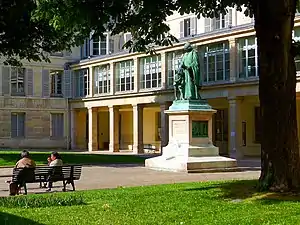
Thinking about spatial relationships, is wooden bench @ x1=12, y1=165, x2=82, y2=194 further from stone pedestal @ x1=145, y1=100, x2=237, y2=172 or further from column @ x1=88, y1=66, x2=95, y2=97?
column @ x1=88, y1=66, x2=95, y2=97

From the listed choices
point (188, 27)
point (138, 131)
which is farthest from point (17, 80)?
point (188, 27)

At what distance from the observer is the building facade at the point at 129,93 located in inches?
1486

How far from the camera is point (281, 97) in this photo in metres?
12.1

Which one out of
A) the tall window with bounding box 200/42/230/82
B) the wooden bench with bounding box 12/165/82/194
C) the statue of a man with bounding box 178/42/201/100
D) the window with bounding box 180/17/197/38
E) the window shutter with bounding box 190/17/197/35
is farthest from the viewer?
the window with bounding box 180/17/197/38

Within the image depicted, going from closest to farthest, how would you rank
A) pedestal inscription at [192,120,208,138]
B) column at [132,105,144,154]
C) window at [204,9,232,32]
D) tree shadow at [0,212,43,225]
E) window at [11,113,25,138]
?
tree shadow at [0,212,43,225], pedestal inscription at [192,120,208,138], window at [204,9,232,32], column at [132,105,144,154], window at [11,113,25,138]

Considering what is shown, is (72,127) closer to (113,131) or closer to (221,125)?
(113,131)

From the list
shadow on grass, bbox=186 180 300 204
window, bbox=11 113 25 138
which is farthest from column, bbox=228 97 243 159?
shadow on grass, bbox=186 180 300 204

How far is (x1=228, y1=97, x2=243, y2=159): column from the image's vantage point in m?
37.4

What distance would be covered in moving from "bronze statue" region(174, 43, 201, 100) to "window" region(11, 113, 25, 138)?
102ft

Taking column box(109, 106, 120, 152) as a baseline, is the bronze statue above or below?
above

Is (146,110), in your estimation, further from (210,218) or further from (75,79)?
(210,218)

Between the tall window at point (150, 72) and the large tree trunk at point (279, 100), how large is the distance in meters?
31.7

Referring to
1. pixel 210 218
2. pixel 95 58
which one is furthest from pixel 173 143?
pixel 95 58

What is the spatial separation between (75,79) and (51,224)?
153ft
